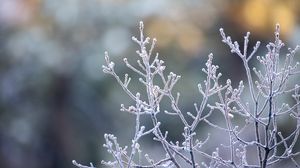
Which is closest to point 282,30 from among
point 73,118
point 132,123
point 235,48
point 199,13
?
point 199,13

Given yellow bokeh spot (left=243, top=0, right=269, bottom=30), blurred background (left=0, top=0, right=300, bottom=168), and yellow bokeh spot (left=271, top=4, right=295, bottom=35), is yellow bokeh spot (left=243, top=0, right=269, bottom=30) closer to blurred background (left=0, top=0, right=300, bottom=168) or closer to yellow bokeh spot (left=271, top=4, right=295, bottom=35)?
blurred background (left=0, top=0, right=300, bottom=168)

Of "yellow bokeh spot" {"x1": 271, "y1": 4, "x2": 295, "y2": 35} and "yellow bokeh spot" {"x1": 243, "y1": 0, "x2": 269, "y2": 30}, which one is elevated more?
"yellow bokeh spot" {"x1": 243, "y1": 0, "x2": 269, "y2": 30}

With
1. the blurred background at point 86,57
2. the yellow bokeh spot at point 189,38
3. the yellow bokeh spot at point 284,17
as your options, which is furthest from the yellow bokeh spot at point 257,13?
the yellow bokeh spot at point 189,38

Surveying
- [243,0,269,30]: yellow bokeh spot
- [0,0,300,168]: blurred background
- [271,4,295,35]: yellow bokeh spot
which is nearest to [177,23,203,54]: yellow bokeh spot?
[0,0,300,168]: blurred background

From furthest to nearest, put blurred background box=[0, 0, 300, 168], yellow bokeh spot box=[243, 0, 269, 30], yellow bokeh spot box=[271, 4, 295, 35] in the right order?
yellow bokeh spot box=[243, 0, 269, 30]
blurred background box=[0, 0, 300, 168]
yellow bokeh spot box=[271, 4, 295, 35]

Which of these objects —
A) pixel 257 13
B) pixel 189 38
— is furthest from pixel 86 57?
pixel 257 13

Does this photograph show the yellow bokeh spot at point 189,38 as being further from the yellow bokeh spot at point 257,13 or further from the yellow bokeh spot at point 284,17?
the yellow bokeh spot at point 284,17

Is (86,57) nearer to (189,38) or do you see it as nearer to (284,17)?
(189,38)

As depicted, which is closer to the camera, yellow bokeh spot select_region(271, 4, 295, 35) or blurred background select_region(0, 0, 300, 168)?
yellow bokeh spot select_region(271, 4, 295, 35)

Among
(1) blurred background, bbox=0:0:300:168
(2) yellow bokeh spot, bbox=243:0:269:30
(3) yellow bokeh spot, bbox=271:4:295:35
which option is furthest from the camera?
(2) yellow bokeh spot, bbox=243:0:269:30
